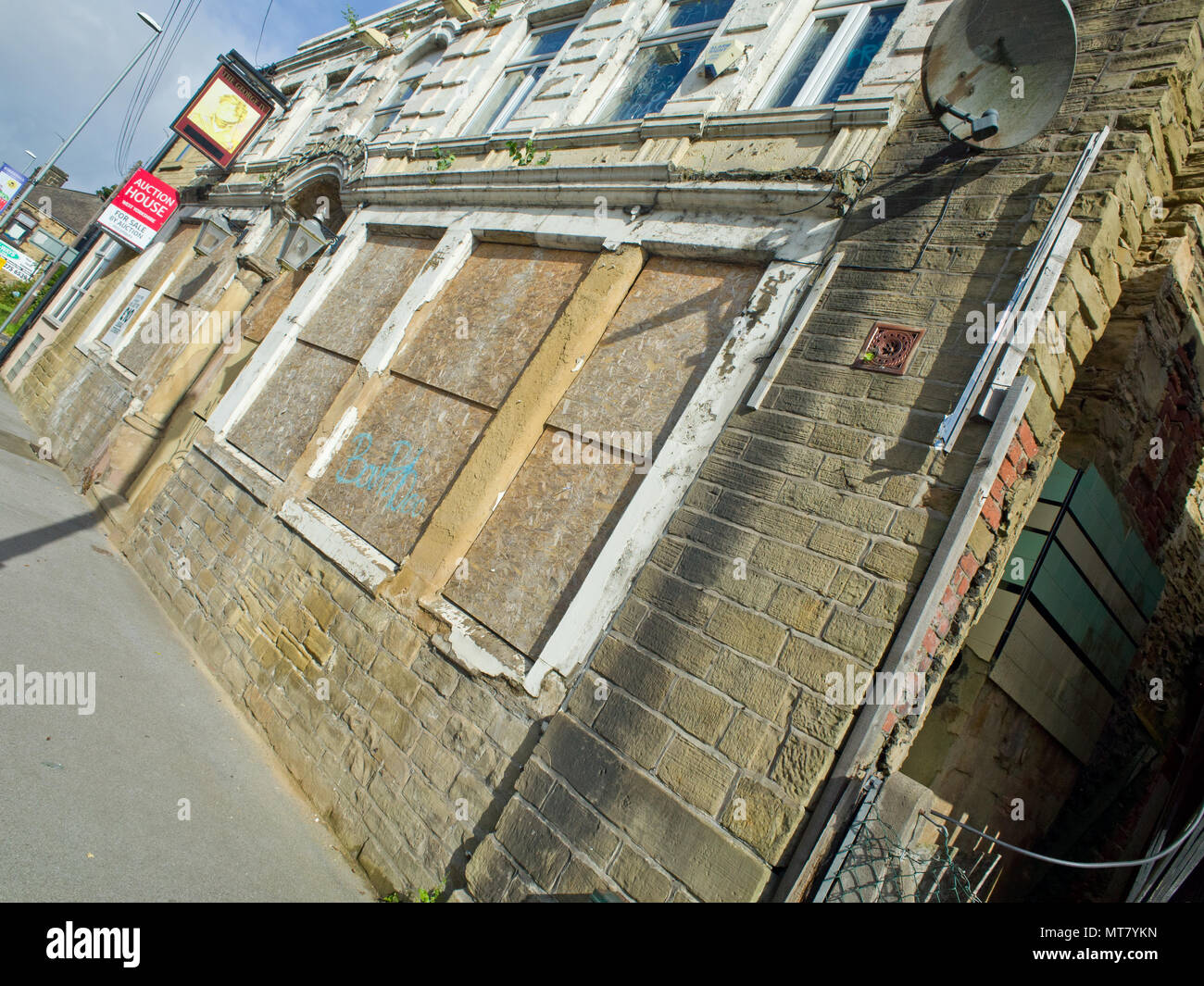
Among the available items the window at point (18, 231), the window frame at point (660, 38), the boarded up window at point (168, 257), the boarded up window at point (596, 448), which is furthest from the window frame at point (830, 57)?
the window at point (18, 231)

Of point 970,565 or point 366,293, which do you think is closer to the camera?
point 970,565

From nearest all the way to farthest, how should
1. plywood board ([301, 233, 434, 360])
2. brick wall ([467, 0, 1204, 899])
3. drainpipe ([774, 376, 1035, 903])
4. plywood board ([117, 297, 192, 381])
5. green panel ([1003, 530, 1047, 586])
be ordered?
1. drainpipe ([774, 376, 1035, 903])
2. brick wall ([467, 0, 1204, 899])
3. green panel ([1003, 530, 1047, 586])
4. plywood board ([301, 233, 434, 360])
5. plywood board ([117, 297, 192, 381])

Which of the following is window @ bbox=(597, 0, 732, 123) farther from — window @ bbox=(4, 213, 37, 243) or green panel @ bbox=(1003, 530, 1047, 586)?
window @ bbox=(4, 213, 37, 243)

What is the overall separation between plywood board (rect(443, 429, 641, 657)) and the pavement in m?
1.84

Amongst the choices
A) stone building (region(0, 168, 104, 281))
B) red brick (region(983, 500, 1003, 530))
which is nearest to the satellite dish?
red brick (region(983, 500, 1003, 530))

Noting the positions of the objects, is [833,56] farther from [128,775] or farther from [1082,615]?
[128,775]

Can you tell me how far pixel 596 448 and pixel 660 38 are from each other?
198 inches

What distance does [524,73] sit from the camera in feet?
26.9

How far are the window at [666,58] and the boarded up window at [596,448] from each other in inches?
107

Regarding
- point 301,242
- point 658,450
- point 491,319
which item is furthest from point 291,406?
point 658,450

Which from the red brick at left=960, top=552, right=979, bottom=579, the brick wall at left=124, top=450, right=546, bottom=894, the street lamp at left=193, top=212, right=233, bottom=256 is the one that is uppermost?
the street lamp at left=193, top=212, right=233, bottom=256

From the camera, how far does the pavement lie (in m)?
3.25

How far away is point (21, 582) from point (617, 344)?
215 inches
